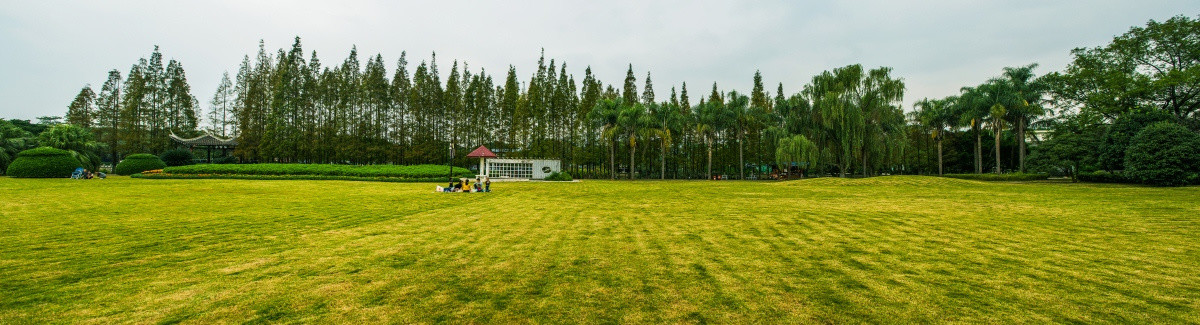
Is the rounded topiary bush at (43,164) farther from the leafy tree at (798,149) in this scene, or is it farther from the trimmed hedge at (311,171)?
the leafy tree at (798,149)

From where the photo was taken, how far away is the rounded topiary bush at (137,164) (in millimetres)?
27734

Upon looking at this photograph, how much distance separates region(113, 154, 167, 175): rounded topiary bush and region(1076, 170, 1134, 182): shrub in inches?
2198

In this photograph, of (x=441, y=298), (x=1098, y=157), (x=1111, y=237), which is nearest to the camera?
(x=441, y=298)

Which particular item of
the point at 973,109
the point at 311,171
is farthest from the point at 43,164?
the point at 973,109

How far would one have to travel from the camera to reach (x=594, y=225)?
7.86 m

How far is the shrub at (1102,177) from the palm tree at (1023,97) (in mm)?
5663

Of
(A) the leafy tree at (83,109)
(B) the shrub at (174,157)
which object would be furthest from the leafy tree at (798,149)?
(A) the leafy tree at (83,109)

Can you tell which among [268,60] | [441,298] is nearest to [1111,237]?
[441,298]

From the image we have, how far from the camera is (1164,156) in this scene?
2012cm

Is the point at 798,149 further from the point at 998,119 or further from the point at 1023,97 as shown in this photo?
the point at 1023,97

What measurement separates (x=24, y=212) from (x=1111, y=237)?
19.4m

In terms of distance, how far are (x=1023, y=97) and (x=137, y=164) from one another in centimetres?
6219

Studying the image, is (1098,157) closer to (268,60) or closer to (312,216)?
(312,216)

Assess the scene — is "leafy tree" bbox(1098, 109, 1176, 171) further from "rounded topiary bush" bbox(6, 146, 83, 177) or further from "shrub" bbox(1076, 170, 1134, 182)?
"rounded topiary bush" bbox(6, 146, 83, 177)
